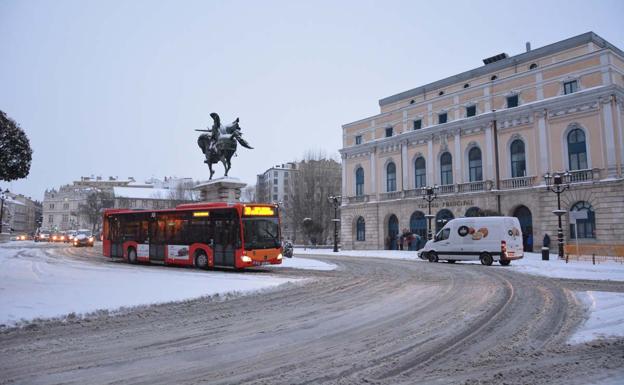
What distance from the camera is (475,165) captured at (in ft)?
125

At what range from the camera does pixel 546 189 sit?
105 feet

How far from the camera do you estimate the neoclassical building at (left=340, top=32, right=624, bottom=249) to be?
98.7 feet

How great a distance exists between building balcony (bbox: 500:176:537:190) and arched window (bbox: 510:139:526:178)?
2.09 feet

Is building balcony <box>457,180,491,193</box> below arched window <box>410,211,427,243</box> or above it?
above

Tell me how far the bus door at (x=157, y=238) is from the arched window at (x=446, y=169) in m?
26.9

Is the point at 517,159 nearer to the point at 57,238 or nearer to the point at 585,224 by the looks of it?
the point at 585,224

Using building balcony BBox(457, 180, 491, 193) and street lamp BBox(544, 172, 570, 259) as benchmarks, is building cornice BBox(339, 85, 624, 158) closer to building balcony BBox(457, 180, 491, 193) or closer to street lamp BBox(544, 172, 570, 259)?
building balcony BBox(457, 180, 491, 193)

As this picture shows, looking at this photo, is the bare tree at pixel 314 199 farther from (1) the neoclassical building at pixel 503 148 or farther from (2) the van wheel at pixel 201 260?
(2) the van wheel at pixel 201 260

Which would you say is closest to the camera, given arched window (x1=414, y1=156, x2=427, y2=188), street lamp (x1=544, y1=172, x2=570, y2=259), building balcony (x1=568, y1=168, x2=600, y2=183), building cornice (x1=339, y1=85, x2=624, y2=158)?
street lamp (x1=544, y1=172, x2=570, y2=259)

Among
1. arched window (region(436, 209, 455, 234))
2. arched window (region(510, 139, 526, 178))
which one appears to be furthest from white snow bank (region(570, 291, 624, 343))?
arched window (region(436, 209, 455, 234))

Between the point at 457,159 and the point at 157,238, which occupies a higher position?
the point at 457,159

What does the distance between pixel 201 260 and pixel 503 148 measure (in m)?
26.6

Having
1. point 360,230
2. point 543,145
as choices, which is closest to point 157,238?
point 543,145

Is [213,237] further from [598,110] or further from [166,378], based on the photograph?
[598,110]
